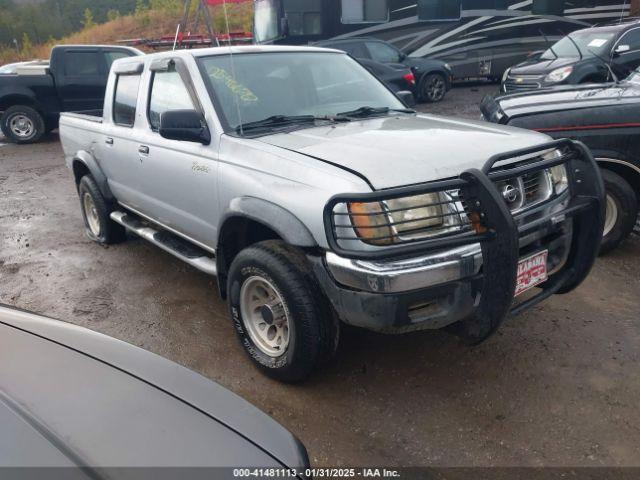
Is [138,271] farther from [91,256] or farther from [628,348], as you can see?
[628,348]

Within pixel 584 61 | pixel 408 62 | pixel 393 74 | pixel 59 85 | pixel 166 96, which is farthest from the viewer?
pixel 408 62

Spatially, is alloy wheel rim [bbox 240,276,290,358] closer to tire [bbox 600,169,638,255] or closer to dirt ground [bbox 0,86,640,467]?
dirt ground [bbox 0,86,640,467]

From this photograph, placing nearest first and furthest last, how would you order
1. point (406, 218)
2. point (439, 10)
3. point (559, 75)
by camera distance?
1. point (406, 218)
2. point (559, 75)
3. point (439, 10)

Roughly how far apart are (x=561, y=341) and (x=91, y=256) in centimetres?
420

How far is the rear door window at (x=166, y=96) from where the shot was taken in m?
3.66

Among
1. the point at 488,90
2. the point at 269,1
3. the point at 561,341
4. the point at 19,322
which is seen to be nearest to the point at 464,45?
the point at 488,90

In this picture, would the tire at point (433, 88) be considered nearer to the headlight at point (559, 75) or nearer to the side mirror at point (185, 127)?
the headlight at point (559, 75)

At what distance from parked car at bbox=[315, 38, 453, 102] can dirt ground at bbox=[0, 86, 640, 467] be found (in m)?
9.41

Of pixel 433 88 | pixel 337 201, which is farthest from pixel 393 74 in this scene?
pixel 337 201

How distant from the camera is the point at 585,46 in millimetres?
10562

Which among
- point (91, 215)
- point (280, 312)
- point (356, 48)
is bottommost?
point (91, 215)

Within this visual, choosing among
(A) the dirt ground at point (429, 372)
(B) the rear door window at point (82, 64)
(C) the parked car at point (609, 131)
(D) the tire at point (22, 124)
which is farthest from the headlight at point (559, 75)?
(D) the tire at point (22, 124)

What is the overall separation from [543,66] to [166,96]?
8.69m

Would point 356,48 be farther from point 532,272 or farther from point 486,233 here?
point 486,233
